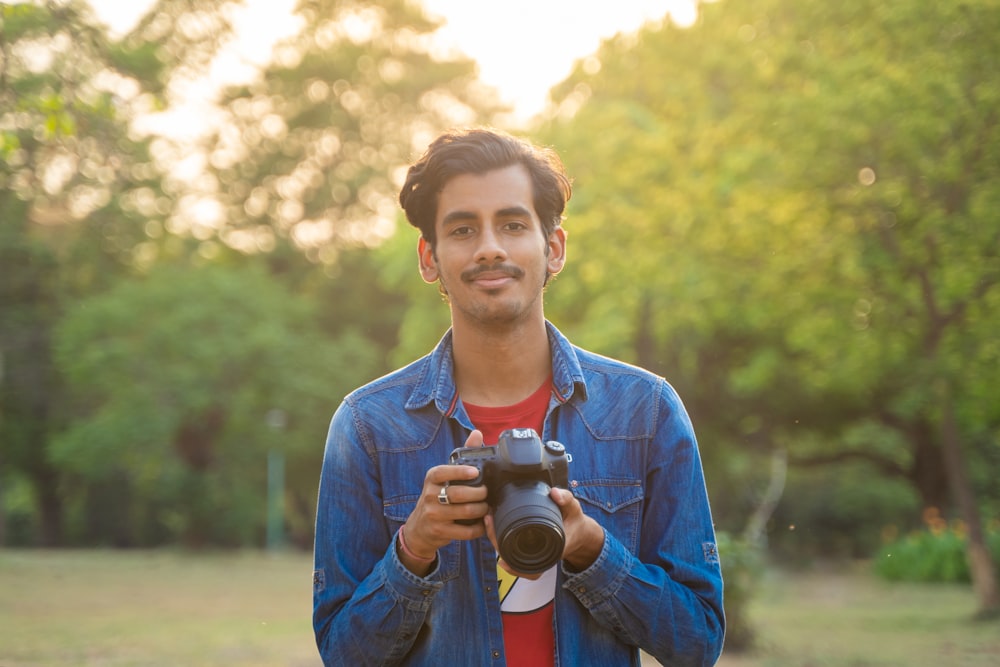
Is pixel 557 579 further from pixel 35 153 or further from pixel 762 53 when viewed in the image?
pixel 35 153

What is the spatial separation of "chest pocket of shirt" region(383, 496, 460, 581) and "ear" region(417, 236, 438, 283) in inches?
20.1

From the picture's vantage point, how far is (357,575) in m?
2.61

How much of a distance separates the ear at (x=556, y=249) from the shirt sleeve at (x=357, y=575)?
0.58m

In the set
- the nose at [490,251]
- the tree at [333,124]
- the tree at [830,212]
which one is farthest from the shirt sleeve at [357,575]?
the tree at [333,124]

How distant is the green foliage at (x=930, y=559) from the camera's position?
2047cm

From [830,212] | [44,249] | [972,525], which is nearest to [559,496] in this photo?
[830,212]

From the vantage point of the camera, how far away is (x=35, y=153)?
70.2 ft

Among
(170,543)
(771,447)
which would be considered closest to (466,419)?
(771,447)

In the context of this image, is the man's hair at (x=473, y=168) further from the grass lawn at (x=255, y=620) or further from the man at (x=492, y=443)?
the grass lawn at (x=255, y=620)

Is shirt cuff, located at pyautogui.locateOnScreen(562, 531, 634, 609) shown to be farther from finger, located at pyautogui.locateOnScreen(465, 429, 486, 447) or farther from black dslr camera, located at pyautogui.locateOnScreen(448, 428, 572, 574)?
finger, located at pyautogui.locateOnScreen(465, 429, 486, 447)

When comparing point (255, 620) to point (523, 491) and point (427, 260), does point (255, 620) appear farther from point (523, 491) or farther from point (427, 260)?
point (523, 491)

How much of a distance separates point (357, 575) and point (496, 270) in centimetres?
71

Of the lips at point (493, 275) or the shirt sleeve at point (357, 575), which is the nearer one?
the shirt sleeve at point (357, 575)

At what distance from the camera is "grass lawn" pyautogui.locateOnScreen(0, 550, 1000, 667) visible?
39.2 feet
